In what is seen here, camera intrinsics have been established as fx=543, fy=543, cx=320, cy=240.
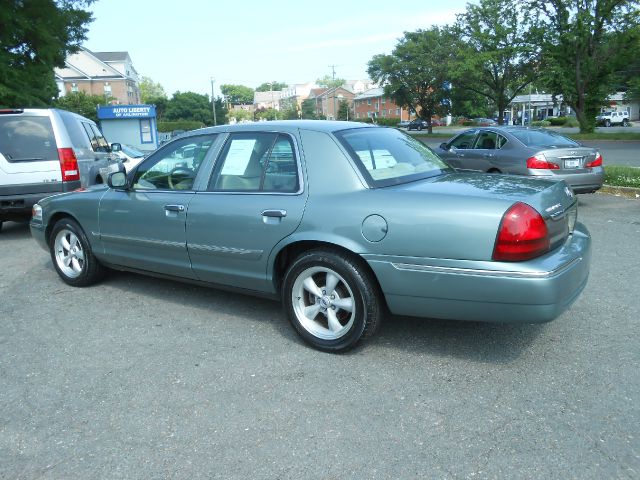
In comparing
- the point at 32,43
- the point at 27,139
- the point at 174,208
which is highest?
the point at 32,43

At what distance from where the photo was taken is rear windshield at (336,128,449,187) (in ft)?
12.3

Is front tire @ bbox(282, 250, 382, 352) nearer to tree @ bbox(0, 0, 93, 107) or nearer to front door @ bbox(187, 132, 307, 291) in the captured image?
front door @ bbox(187, 132, 307, 291)

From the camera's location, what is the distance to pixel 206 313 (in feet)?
15.0

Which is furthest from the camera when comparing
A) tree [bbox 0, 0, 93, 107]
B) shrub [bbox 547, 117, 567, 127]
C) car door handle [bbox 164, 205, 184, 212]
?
shrub [bbox 547, 117, 567, 127]

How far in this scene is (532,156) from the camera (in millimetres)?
8727

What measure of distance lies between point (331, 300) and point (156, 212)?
178cm

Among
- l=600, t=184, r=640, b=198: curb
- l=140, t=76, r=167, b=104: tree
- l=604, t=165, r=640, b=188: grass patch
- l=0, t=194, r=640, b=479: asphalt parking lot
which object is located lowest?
l=0, t=194, r=640, b=479: asphalt parking lot

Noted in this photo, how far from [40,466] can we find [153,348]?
1.35m

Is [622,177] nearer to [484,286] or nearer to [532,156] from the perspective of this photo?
[532,156]

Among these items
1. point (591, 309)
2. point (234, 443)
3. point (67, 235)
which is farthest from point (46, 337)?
point (591, 309)

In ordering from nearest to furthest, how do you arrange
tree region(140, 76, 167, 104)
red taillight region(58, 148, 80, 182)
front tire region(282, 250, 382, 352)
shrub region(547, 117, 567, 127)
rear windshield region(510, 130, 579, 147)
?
front tire region(282, 250, 382, 352), red taillight region(58, 148, 80, 182), rear windshield region(510, 130, 579, 147), shrub region(547, 117, 567, 127), tree region(140, 76, 167, 104)

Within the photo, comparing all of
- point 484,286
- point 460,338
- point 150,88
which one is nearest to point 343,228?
point 484,286

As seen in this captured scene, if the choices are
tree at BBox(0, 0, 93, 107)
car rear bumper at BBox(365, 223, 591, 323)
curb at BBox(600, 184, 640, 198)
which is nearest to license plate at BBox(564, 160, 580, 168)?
curb at BBox(600, 184, 640, 198)

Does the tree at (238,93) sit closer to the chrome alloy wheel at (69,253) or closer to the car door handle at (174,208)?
the chrome alloy wheel at (69,253)
